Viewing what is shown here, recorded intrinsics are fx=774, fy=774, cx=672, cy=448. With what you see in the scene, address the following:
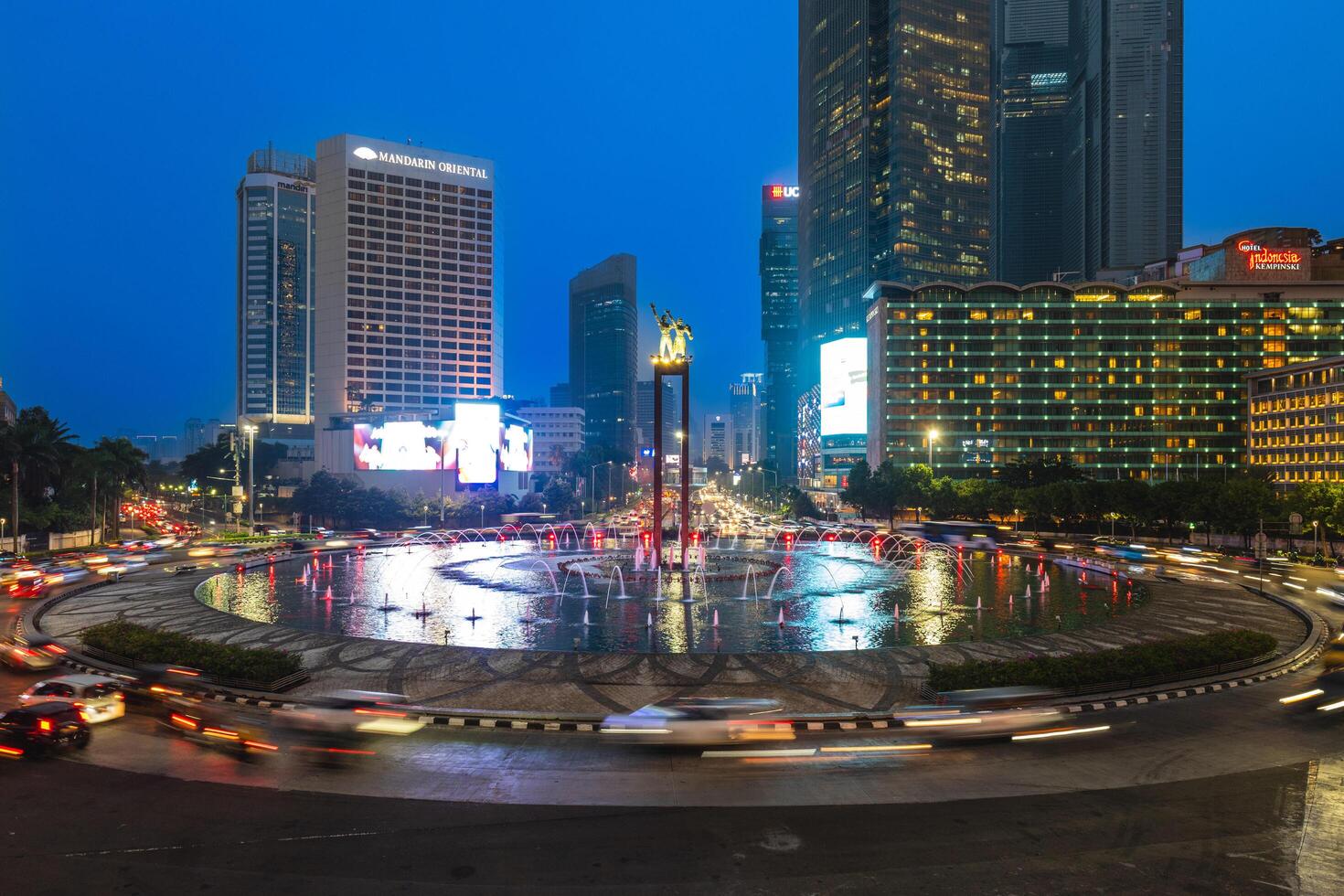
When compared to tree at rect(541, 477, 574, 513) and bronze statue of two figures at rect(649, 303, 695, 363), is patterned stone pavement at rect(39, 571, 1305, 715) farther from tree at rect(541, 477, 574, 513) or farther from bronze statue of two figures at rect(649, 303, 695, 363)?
tree at rect(541, 477, 574, 513)

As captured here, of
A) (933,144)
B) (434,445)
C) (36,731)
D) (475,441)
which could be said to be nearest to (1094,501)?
(475,441)

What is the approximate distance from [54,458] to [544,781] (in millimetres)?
81702

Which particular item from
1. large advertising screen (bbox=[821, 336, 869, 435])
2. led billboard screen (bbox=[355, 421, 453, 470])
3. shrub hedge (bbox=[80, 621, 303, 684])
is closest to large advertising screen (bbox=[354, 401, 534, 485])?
led billboard screen (bbox=[355, 421, 453, 470])

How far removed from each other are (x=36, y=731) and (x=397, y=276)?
18481cm

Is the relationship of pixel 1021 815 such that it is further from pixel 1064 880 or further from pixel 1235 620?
pixel 1235 620

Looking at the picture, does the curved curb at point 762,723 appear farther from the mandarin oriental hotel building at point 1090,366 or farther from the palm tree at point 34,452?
the mandarin oriental hotel building at point 1090,366

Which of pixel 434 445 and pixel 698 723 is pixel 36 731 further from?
pixel 434 445

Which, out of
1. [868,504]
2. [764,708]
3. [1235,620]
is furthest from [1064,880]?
[868,504]

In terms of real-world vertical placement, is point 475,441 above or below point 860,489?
above

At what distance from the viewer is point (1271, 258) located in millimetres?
144250

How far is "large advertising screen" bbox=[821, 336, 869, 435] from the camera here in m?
158

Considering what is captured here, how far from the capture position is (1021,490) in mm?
97062

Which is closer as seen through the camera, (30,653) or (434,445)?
(30,653)

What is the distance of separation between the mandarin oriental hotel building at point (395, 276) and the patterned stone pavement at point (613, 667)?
153017 mm
